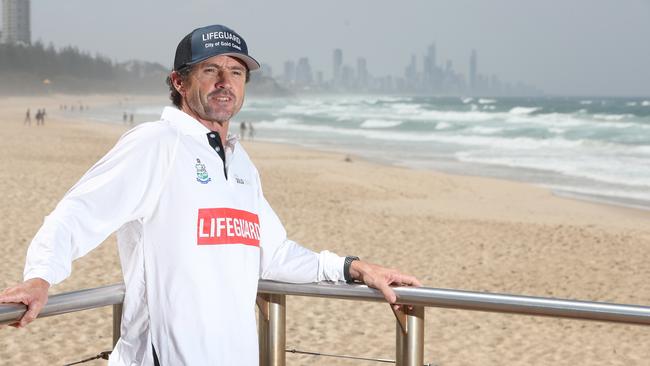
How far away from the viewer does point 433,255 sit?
11.2 m

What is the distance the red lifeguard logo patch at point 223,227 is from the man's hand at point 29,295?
38 cm

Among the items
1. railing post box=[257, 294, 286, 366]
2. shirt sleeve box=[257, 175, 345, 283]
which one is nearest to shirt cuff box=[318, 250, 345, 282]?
shirt sleeve box=[257, 175, 345, 283]

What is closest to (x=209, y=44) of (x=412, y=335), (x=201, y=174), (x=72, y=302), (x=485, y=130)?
(x=201, y=174)

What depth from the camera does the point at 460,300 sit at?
1.91 metres

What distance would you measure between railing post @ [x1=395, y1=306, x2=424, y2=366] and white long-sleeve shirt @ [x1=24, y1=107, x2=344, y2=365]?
0.37 m

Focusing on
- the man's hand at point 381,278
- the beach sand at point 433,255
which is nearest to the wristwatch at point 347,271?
the man's hand at point 381,278

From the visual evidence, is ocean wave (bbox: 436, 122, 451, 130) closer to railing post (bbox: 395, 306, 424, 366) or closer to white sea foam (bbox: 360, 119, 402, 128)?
white sea foam (bbox: 360, 119, 402, 128)

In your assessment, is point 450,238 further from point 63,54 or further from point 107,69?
point 107,69

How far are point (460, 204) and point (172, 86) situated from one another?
597 inches

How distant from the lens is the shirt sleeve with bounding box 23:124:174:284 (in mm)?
1689

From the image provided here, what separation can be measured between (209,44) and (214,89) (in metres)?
0.12

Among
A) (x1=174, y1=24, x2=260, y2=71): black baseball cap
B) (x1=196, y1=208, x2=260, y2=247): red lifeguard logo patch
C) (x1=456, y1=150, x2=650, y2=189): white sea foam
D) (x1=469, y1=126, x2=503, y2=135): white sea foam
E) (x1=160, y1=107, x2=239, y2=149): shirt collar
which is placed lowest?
(x1=456, y1=150, x2=650, y2=189): white sea foam

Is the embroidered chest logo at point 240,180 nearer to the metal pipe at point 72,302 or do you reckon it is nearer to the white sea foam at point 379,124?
the metal pipe at point 72,302

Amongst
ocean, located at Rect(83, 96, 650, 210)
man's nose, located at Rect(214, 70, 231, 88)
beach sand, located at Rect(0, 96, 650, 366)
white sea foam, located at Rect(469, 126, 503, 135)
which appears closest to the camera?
man's nose, located at Rect(214, 70, 231, 88)
